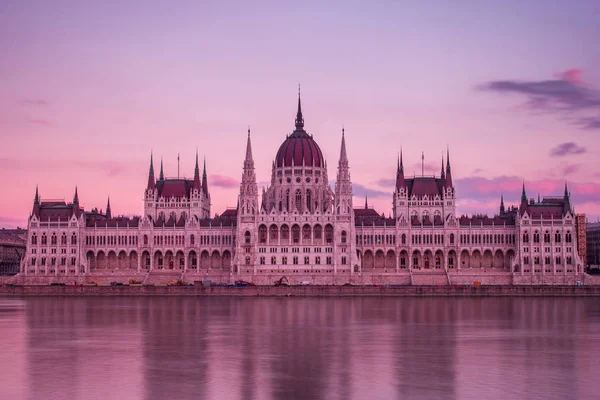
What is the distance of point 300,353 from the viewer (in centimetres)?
5162

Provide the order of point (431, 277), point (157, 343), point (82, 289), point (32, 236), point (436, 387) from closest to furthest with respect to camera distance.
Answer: point (436, 387)
point (157, 343)
point (82, 289)
point (431, 277)
point (32, 236)

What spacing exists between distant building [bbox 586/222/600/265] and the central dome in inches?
2432

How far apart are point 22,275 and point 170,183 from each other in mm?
29123

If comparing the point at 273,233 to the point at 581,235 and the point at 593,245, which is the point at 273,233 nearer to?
the point at 581,235

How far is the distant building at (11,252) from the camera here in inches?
6767

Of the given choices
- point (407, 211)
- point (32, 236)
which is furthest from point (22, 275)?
point (407, 211)

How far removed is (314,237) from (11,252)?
7325 cm

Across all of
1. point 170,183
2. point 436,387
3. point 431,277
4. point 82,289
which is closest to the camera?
point 436,387

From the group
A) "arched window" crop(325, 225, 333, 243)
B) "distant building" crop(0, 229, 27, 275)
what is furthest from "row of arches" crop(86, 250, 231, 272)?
"distant building" crop(0, 229, 27, 275)

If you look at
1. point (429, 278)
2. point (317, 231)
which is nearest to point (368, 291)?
point (429, 278)

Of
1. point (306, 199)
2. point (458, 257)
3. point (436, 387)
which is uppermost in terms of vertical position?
point (306, 199)

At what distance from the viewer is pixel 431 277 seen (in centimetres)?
13050

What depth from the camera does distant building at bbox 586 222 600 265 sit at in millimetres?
175625

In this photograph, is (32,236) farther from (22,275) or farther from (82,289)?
(82,289)
